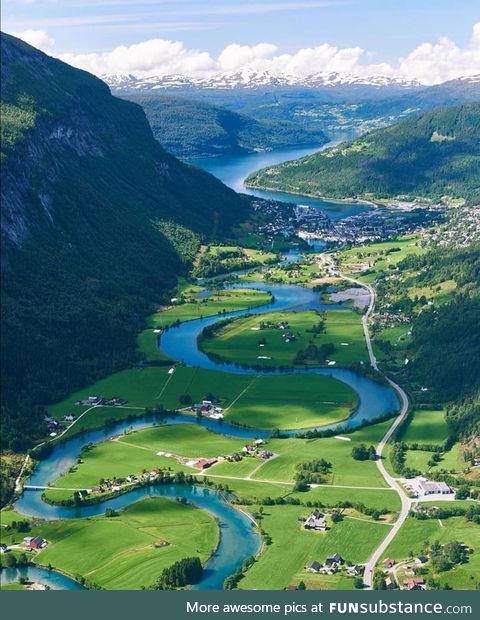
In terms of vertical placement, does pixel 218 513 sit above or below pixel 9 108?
below

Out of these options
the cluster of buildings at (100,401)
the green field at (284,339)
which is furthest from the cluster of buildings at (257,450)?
the green field at (284,339)

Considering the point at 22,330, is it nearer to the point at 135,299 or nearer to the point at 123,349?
the point at 123,349

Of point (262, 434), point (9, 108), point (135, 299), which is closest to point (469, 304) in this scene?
point (262, 434)

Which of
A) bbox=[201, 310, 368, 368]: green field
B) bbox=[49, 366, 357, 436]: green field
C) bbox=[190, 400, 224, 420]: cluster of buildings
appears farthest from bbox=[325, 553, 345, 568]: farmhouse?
bbox=[201, 310, 368, 368]: green field

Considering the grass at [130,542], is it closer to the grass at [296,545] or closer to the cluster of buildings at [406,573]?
the grass at [296,545]

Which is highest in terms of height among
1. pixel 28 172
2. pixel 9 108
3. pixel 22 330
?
pixel 9 108

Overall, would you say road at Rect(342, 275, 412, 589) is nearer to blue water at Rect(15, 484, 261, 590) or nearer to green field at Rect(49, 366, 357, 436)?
green field at Rect(49, 366, 357, 436)
